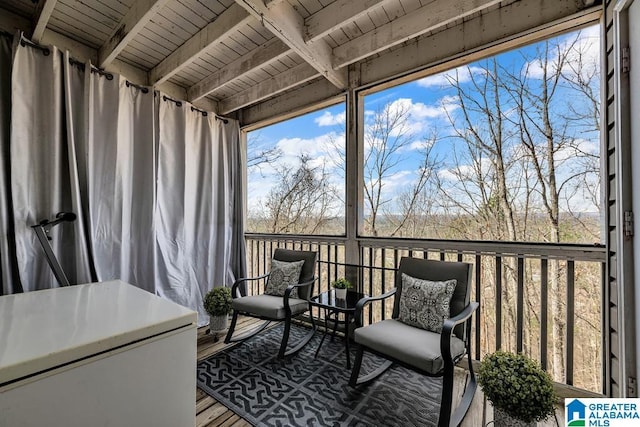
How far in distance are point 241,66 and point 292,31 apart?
0.87m

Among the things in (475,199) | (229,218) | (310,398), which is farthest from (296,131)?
(310,398)

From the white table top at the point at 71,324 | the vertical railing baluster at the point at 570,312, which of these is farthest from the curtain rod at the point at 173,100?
the vertical railing baluster at the point at 570,312

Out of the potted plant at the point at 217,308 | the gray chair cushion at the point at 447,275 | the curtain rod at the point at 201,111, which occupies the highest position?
the curtain rod at the point at 201,111

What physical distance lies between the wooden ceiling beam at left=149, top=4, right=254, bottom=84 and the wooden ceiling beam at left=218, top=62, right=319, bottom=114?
882 mm

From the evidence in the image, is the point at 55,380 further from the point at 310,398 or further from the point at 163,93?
the point at 163,93

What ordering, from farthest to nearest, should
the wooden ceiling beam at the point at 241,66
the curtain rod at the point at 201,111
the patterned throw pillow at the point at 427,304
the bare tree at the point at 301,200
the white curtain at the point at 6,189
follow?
the bare tree at the point at 301,200 → the curtain rod at the point at 201,111 → the wooden ceiling beam at the point at 241,66 → the white curtain at the point at 6,189 → the patterned throw pillow at the point at 427,304

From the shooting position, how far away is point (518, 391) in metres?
1.34

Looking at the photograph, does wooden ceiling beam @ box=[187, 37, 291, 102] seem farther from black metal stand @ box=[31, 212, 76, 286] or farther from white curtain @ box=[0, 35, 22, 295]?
black metal stand @ box=[31, 212, 76, 286]

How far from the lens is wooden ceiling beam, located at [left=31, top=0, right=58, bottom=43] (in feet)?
6.21

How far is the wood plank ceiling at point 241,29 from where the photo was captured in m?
2.03

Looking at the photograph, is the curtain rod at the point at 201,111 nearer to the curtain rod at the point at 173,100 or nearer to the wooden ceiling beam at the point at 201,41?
the curtain rod at the point at 173,100

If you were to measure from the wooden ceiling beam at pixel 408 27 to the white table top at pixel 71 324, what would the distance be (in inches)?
98.5

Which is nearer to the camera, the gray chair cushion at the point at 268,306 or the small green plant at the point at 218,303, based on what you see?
the gray chair cushion at the point at 268,306

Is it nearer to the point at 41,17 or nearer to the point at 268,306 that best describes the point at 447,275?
the point at 268,306
